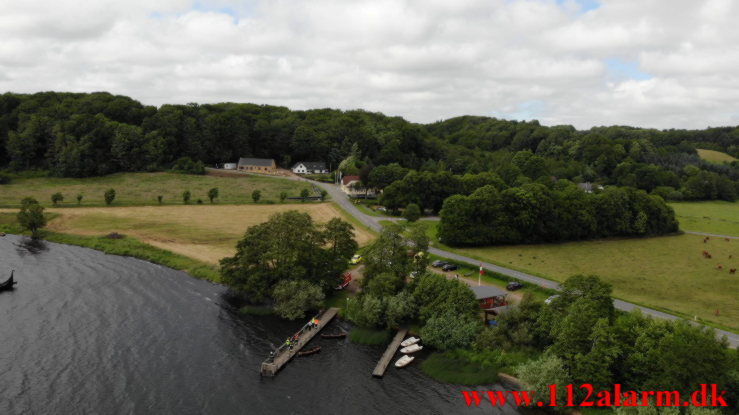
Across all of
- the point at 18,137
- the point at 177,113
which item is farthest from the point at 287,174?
the point at 18,137

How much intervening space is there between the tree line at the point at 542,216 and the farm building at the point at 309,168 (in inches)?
2943

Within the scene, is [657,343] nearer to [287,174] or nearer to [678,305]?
[678,305]

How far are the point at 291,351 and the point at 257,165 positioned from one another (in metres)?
109

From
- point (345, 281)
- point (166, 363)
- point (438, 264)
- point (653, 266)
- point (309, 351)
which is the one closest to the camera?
point (166, 363)

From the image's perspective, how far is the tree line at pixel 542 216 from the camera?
76.6 m

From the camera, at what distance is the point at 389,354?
4325 centimetres

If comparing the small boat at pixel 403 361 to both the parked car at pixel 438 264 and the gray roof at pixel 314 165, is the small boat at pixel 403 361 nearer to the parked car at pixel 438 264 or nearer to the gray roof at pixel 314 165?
the parked car at pixel 438 264

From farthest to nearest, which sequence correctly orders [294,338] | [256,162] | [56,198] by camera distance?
[256,162]
[56,198]
[294,338]

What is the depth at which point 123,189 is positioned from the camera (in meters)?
114

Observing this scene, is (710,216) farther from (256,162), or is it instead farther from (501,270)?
(256,162)

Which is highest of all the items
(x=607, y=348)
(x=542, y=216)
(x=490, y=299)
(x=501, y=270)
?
(x=542, y=216)

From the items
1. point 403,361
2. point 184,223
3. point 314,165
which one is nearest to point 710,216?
point 314,165

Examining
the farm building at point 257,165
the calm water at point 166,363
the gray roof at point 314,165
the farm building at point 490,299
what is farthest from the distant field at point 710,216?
the farm building at point 257,165

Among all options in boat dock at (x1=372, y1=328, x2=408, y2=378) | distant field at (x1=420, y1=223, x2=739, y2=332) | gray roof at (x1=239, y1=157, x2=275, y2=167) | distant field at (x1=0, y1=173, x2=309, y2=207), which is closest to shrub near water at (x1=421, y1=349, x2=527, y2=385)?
boat dock at (x1=372, y1=328, x2=408, y2=378)
